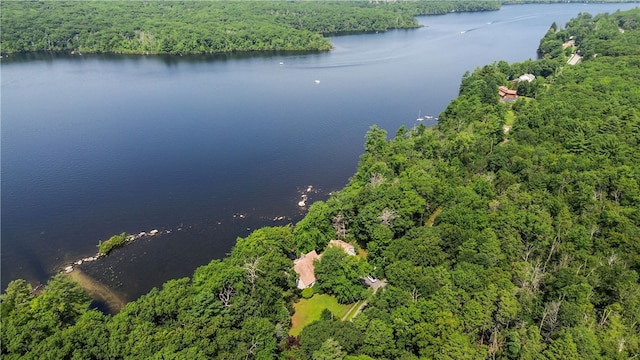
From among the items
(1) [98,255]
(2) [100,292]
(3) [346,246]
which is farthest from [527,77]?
(2) [100,292]

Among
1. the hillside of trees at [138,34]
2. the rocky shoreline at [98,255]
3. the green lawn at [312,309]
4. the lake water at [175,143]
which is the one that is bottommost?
the green lawn at [312,309]

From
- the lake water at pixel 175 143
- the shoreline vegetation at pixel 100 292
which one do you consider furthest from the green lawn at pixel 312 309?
the shoreline vegetation at pixel 100 292

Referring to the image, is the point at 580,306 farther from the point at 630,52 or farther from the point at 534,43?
the point at 534,43

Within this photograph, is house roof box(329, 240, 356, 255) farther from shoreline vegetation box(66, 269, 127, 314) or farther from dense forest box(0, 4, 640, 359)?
shoreline vegetation box(66, 269, 127, 314)

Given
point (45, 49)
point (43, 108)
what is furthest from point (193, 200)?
point (45, 49)

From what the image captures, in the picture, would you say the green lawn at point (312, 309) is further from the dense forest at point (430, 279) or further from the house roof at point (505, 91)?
the house roof at point (505, 91)

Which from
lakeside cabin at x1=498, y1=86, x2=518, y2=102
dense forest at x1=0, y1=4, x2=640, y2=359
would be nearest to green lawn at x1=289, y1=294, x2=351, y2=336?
dense forest at x1=0, y1=4, x2=640, y2=359
